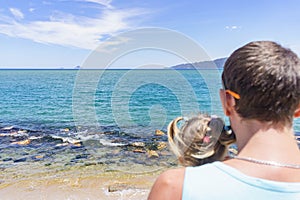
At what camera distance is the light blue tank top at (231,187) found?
3.39 ft

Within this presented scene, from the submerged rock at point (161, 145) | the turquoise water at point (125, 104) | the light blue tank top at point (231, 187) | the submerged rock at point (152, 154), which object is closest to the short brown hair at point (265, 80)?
the light blue tank top at point (231, 187)

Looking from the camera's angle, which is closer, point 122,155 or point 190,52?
point 190,52

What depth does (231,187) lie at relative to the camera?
1038 millimetres

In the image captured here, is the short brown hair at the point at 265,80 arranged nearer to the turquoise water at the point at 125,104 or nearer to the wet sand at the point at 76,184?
the turquoise water at the point at 125,104

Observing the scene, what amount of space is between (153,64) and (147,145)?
9.22m

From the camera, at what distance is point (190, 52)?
2705 millimetres

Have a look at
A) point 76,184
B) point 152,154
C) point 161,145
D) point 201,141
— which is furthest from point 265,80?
point 161,145

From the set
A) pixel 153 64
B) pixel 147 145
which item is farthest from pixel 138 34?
pixel 147 145

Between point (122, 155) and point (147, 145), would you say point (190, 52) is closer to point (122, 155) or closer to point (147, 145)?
point (122, 155)

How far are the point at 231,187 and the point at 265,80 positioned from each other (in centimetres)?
42

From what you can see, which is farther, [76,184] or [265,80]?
[76,184]

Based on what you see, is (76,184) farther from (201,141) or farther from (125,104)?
(125,104)

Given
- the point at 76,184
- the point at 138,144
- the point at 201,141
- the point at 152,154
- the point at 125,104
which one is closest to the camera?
the point at 201,141

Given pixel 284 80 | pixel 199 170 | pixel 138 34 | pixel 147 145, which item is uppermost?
pixel 138 34
